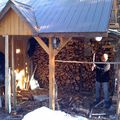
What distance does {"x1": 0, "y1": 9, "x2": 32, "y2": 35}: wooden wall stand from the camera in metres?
10.4

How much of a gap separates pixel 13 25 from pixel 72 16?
199 centimetres

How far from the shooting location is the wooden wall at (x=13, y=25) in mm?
10357

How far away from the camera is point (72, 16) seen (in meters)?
10.3

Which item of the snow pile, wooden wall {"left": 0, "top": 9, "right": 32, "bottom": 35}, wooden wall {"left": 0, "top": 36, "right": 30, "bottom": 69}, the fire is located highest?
wooden wall {"left": 0, "top": 9, "right": 32, "bottom": 35}

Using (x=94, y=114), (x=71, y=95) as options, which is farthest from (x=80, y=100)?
(x=94, y=114)

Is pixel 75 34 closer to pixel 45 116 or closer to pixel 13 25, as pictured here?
pixel 13 25

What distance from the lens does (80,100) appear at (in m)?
12.5

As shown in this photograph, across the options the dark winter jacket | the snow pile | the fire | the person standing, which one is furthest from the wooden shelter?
the fire

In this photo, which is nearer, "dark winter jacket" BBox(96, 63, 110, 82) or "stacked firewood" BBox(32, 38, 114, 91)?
"dark winter jacket" BBox(96, 63, 110, 82)

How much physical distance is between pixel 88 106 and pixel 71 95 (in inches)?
79.5

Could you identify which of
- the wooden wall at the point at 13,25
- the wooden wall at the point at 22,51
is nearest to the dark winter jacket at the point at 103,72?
the wooden wall at the point at 13,25

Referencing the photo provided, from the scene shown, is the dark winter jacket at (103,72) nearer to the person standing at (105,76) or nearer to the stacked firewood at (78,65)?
the person standing at (105,76)

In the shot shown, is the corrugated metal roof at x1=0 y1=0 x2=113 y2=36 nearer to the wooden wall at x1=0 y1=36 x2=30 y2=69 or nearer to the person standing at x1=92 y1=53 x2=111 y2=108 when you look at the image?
the person standing at x1=92 y1=53 x2=111 y2=108

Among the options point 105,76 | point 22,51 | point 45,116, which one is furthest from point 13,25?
point 22,51
